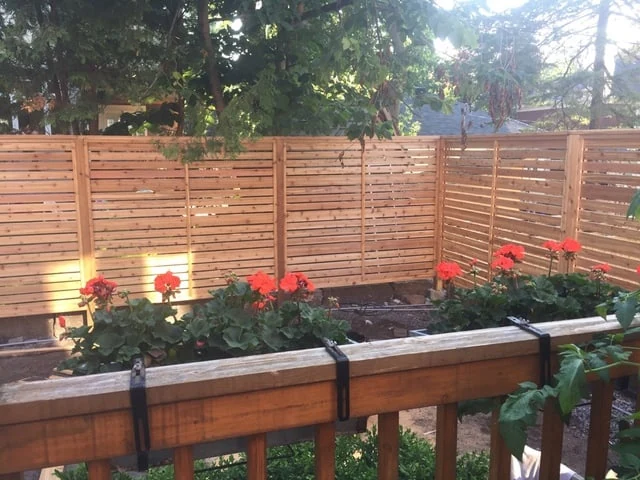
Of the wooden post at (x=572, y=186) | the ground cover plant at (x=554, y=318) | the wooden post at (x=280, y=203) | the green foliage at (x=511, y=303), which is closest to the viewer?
the ground cover plant at (x=554, y=318)

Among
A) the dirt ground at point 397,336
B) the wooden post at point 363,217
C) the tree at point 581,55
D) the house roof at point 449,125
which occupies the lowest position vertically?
the dirt ground at point 397,336

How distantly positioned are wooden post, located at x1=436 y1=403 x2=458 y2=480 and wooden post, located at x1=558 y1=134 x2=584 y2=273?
157 inches

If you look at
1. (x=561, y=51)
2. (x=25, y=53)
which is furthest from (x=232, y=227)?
(x=561, y=51)

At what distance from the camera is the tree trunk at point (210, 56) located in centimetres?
525

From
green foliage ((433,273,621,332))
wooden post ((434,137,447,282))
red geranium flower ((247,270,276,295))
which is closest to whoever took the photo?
red geranium flower ((247,270,276,295))

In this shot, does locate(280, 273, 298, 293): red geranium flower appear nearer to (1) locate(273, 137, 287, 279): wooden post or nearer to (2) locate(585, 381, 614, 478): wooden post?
(2) locate(585, 381, 614, 478): wooden post

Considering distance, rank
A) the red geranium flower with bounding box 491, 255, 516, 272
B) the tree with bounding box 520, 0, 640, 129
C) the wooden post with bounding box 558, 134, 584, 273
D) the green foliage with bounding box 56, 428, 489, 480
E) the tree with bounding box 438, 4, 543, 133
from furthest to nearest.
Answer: the tree with bounding box 520, 0, 640, 129 < the wooden post with bounding box 558, 134, 584, 273 < the tree with bounding box 438, 4, 543, 133 < the green foliage with bounding box 56, 428, 489, 480 < the red geranium flower with bounding box 491, 255, 516, 272

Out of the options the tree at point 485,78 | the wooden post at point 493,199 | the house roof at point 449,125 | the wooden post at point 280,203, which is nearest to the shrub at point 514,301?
the tree at point 485,78

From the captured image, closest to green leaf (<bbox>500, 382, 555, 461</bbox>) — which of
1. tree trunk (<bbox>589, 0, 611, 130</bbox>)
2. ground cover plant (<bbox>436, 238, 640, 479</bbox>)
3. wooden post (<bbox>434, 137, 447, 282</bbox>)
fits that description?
ground cover plant (<bbox>436, 238, 640, 479</bbox>)

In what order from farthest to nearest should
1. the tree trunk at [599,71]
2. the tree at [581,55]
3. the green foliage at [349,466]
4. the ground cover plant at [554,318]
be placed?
the tree at [581,55]
the tree trunk at [599,71]
the green foliage at [349,466]
the ground cover plant at [554,318]

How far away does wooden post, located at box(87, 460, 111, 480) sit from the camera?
1025mm

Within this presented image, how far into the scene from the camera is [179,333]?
5.18 feet

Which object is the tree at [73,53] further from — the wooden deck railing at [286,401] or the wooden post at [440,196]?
the wooden deck railing at [286,401]

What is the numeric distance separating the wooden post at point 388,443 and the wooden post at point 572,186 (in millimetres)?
4077
